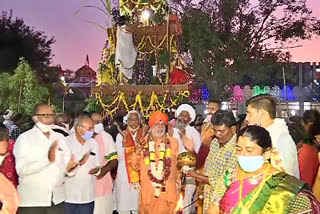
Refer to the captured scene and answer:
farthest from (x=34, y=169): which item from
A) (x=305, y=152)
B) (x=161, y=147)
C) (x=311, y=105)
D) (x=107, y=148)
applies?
(x=311, y=105)

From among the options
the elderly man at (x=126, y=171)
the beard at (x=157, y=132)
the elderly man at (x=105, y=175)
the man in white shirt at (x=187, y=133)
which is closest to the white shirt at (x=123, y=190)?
the elderly man at (x=126, y=171)

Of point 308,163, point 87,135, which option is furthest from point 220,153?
point 87,135

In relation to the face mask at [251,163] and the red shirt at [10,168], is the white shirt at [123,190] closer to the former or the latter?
the red shirt at [10,168]

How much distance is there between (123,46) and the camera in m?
14.1

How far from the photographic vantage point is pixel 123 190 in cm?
1004

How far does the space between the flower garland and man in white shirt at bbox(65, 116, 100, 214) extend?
33.7 inches

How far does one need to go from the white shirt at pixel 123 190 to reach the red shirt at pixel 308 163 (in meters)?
3.17

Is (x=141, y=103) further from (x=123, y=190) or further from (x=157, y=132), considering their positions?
(x=157, y=132)

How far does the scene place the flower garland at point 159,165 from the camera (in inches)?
325

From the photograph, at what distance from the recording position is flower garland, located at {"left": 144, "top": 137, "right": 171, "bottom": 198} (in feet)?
27.1

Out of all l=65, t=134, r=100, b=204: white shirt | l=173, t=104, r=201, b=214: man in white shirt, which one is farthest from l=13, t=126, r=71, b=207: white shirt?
l=173, t=104, r=201, b=214: man in white shirt

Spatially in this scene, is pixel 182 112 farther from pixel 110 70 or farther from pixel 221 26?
pixel 221 26

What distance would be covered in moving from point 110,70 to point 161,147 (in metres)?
6.63

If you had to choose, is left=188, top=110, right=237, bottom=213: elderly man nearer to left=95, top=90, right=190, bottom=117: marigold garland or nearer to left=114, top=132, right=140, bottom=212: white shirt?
left=114, top=132, right=140, bottom=212: white shirt
